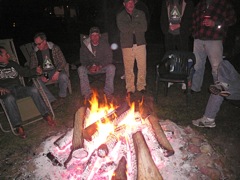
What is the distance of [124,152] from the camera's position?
3307 millimetres

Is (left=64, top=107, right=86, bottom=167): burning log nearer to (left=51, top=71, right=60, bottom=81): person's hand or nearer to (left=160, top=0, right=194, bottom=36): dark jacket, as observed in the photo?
(left=51, top=71, right=60, bottom=81): person's hand

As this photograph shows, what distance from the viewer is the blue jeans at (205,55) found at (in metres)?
5.00

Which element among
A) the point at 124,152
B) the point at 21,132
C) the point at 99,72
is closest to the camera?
the point at 124,152

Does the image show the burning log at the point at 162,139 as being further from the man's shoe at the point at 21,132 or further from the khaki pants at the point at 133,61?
the man's shoe at the point at 21,132

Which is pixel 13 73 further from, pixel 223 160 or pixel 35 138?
pixel 223 160

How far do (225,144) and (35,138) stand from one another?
11.2 feet

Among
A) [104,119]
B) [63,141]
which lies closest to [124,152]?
[104,119]

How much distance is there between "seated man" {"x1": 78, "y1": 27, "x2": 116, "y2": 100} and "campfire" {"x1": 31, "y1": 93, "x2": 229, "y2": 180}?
1751 mm

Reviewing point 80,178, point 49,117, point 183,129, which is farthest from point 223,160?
point 49,117

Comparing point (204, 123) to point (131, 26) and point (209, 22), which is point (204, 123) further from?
point (131, 26)

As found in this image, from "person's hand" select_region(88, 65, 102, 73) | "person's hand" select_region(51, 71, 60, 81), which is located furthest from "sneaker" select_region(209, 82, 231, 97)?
"person's hand" select_region(51, 71, 60, 81)

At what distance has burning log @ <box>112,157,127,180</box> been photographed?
2865mm

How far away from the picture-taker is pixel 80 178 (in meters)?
3.01

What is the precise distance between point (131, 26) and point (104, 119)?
8.39 ft
